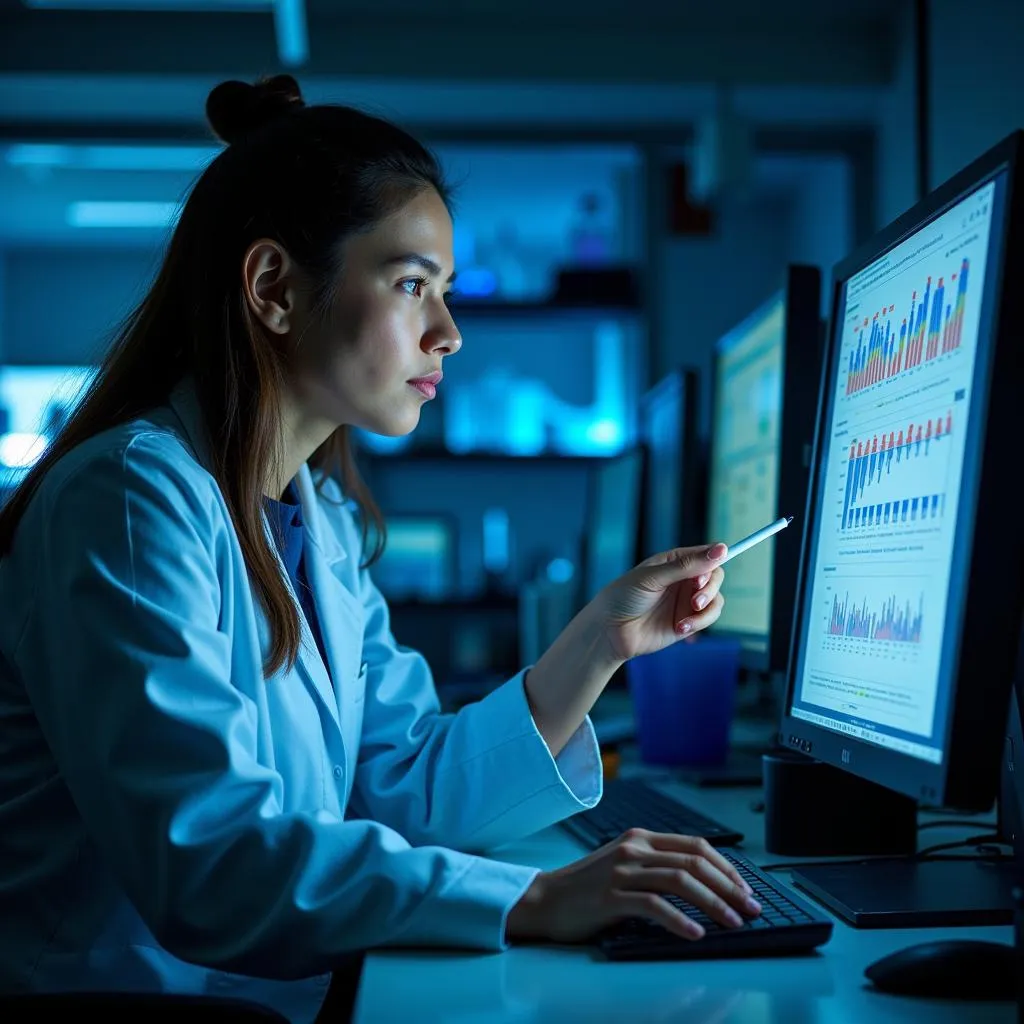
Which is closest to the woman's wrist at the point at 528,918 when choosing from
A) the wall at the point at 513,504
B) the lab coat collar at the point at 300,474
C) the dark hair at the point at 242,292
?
the dark hair at the point at 242,292

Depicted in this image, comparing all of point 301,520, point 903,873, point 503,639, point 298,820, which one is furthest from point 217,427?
point 503,639

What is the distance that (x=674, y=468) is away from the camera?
1917mm

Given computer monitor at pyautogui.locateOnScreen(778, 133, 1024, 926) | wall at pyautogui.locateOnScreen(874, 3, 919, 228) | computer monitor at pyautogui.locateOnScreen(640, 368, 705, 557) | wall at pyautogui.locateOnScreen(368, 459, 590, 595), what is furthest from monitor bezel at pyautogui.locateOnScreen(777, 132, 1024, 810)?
wall at pyautogui.locateOnScreen(368, 459, 590, 595)

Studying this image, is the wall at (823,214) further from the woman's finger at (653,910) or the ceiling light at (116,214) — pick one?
the woman's finger at (653,910)

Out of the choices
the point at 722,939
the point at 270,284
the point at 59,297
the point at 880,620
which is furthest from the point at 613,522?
the point at 59,297

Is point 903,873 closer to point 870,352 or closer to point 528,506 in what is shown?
point 870,352

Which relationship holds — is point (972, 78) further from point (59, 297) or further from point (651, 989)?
point (59, 297)

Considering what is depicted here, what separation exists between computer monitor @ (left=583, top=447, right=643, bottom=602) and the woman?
0.79m

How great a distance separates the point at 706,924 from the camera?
2.27ft

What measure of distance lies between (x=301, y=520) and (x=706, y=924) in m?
0.65

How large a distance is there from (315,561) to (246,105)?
0.48 m

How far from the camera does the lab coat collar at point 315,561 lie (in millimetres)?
979

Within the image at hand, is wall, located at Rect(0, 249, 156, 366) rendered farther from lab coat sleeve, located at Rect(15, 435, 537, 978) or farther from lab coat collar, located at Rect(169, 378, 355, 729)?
lab coat sleeve, located at Rect(15, 435, 537, 978)

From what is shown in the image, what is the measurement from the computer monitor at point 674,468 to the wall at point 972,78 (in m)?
0.50
